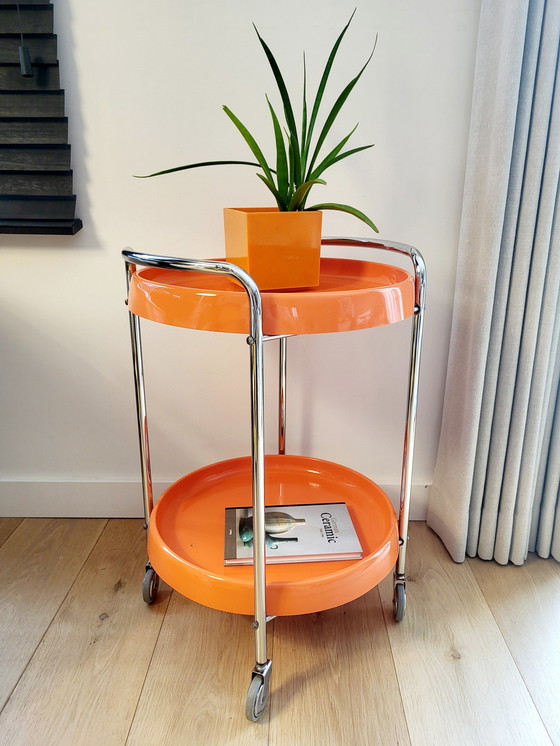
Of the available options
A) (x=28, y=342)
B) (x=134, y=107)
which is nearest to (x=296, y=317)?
(x=134, y=107)

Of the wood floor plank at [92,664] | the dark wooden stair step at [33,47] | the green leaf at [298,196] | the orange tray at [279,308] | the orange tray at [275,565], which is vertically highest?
the dark wooden stair step at [33,47]

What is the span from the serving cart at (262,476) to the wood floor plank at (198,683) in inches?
1.9

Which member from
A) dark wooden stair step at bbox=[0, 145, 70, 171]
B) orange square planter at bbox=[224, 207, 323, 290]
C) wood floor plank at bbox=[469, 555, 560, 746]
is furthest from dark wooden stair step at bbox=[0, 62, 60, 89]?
wood floor plank at bbox=[469, 555, 560, 746]

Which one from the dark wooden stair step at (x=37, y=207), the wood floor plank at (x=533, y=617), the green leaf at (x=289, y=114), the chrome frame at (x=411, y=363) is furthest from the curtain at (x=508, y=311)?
the dark wooden stair step at (x=37, y=207)

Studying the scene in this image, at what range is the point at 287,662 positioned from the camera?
1.05 metres

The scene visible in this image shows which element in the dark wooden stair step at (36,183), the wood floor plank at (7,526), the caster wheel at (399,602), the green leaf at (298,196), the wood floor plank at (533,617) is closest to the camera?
the green leaf at (298,196)

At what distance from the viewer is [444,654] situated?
1.07m

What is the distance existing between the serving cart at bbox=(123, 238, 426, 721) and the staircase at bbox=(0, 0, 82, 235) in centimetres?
32

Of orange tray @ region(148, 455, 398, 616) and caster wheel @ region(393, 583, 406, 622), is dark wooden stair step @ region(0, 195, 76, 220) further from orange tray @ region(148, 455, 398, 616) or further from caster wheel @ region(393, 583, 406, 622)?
caster wheel @ region(393, 583, 406, 622)

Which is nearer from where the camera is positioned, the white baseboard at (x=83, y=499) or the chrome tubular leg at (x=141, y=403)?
the chrome tubular leg at (x=141, y=403)

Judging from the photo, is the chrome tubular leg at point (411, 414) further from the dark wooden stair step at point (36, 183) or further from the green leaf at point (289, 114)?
the dark wooden stair step at point (36, 183)

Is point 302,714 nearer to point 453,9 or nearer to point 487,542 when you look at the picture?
point 487,542

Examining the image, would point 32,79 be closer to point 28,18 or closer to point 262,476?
point 28,18

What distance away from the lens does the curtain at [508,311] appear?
1.08 metres
